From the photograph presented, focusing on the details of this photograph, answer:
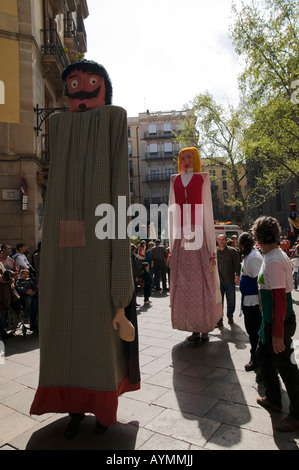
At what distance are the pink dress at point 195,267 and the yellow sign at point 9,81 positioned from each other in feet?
27.4

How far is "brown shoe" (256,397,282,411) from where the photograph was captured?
279cm

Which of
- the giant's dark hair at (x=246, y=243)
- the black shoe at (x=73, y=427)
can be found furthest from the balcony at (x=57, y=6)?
the black shoe at (x=73, y=427)

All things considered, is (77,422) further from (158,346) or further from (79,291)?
(158,346)

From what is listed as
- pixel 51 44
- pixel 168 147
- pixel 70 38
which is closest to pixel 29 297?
pixel 51 44

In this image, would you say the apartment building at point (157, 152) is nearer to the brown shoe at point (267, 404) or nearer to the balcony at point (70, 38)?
the balcony at point (70, 38)

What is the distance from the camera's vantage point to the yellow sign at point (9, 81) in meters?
10.8

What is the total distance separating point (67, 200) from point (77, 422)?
1596mm

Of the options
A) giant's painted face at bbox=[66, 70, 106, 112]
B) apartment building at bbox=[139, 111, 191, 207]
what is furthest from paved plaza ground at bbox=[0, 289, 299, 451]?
apartment building at bbox=[139, 111, 191, 207]

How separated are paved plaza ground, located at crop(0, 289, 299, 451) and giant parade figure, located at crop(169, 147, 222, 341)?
418 mm

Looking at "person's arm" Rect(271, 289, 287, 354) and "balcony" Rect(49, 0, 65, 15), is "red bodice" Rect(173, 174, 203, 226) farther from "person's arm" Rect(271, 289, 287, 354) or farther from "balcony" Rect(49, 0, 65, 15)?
"balcony" Rect(49, 0, 65, 15)

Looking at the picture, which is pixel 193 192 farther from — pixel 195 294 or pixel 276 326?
pixel 276 326

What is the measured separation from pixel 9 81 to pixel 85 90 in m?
9.85

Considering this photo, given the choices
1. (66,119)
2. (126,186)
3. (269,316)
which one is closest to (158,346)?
(269,316)

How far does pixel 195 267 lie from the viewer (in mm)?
4602
